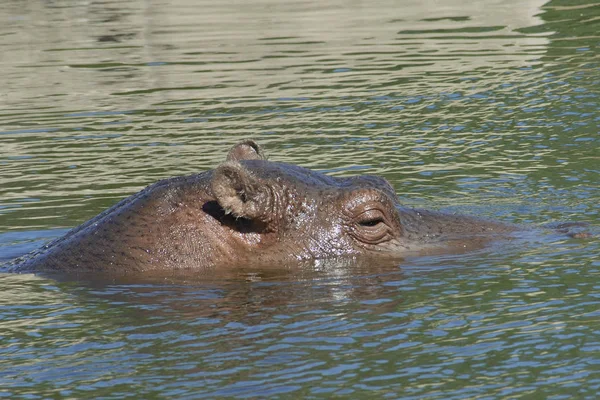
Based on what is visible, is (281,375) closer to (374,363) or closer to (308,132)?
(374,363)

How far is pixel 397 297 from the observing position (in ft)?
26.4

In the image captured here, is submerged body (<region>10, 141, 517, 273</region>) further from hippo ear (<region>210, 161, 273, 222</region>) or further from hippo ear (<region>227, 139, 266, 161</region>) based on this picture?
hippo ear (<region>227, 139, 266, 161</region>)

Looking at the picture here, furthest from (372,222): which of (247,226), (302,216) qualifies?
(247,226)

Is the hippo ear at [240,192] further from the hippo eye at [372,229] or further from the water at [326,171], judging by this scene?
the hippo eye at [372,229]

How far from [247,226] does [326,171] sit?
4001 millimetres

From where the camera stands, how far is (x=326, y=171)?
12.5m

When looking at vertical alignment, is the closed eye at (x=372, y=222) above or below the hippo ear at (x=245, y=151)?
below

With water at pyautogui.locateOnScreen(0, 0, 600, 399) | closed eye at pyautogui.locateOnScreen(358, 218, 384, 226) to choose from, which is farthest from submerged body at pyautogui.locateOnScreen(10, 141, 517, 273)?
water at pyautogui.locateOnScreen(0, 0, 600, 399)

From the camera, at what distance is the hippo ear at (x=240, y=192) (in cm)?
809

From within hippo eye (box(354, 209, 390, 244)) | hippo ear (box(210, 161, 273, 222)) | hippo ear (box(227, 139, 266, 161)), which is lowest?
Result: hippo eye (box(354, 209, 390, 244))

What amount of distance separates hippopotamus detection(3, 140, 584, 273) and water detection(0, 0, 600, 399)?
0.16 m

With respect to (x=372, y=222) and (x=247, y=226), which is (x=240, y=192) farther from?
(x=372, y=222)

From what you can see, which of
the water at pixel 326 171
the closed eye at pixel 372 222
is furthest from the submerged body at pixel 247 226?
the water at pixel 326 171

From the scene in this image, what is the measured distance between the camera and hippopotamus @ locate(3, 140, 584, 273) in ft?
27.8
